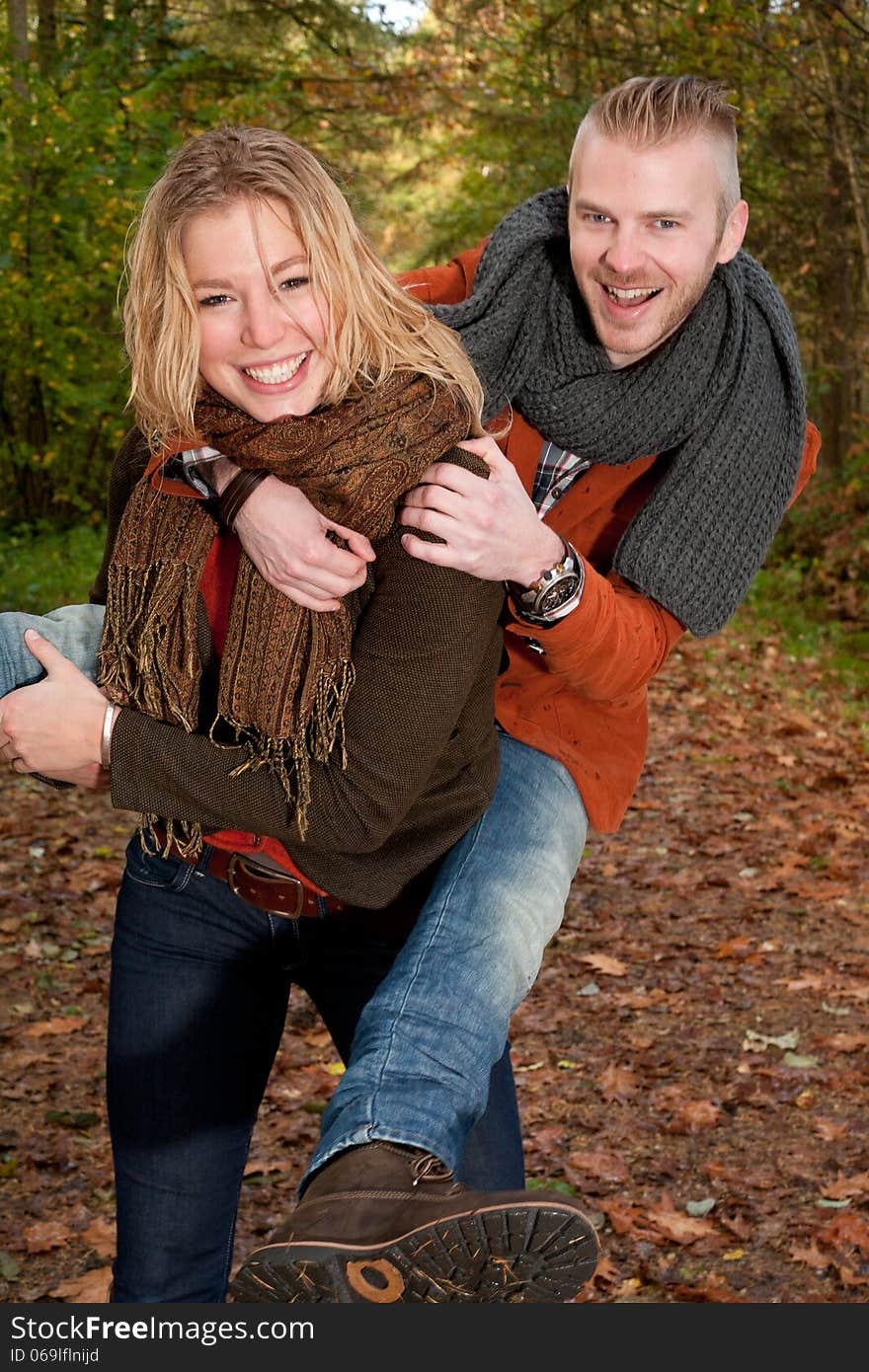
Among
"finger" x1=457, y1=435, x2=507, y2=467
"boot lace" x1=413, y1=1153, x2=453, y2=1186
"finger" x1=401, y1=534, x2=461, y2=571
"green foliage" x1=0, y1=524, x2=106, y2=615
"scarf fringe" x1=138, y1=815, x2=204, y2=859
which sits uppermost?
"finger" x1=457, y1=435, x2=507, y2=467

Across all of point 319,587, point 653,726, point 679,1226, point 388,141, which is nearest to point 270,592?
point 319,587

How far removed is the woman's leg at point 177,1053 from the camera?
8.64 feet

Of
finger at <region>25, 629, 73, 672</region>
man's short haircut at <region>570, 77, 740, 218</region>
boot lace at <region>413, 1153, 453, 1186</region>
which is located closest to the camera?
boot lace at <region>413, 1153, 453, 1186</region>

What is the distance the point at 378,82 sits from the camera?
51.4ft

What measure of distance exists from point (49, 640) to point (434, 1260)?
139 centimetres

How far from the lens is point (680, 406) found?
3037mm

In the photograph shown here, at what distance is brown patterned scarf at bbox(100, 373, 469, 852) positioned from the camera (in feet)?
7.78

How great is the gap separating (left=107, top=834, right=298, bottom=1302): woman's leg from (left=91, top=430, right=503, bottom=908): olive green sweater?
0.28 m

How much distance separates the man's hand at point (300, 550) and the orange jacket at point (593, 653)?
441mm

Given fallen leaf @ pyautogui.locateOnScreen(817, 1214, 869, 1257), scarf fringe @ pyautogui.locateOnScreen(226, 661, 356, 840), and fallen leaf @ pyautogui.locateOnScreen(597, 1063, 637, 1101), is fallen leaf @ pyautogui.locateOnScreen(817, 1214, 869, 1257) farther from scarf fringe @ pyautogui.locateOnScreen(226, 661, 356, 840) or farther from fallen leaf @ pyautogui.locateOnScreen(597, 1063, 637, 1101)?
scarf fringe @ pyautogui.locateOnScreen(226, 661, 356, 840)

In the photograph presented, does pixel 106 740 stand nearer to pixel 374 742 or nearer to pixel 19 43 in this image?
pixel 374 742

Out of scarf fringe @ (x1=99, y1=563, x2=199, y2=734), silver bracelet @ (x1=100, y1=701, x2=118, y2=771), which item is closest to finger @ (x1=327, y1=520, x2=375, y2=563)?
scarf fringe @ (x1=99, y1=563, x2=199, y2=734)

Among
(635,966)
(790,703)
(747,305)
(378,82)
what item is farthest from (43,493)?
(747,305)

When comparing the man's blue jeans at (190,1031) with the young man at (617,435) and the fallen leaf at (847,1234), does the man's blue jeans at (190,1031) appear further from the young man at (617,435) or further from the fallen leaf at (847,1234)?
the fallen leaf at (847,1234)
